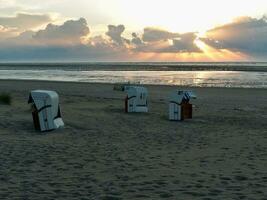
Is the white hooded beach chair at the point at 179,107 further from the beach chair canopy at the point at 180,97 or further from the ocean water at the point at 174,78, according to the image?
the ocean water at the point at 174,78

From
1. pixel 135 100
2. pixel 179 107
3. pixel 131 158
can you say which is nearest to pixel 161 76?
pixel 135 100

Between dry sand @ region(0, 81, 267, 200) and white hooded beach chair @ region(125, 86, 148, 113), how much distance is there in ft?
4.12

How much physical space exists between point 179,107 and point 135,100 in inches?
84.5

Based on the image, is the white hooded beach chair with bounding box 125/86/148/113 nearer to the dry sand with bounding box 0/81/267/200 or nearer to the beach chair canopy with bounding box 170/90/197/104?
the dry sand with bounding box 0/81/267/200

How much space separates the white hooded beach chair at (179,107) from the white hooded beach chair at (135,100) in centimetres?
152

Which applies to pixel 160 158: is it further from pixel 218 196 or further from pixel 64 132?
pixel 64 132

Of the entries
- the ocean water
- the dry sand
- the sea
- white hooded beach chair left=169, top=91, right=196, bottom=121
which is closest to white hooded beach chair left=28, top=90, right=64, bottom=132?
the dry sand

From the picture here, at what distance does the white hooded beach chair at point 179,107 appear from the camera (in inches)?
632

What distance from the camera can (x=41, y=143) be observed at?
10.6 meters

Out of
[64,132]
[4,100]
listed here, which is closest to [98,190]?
[64,132]

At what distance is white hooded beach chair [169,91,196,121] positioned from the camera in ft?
52.6

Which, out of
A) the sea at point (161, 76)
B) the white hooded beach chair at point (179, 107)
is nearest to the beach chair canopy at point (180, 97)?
the white hooded beach chair at point (179, 107)

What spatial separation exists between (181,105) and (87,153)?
7080 mm

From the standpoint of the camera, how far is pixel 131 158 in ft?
30.3
